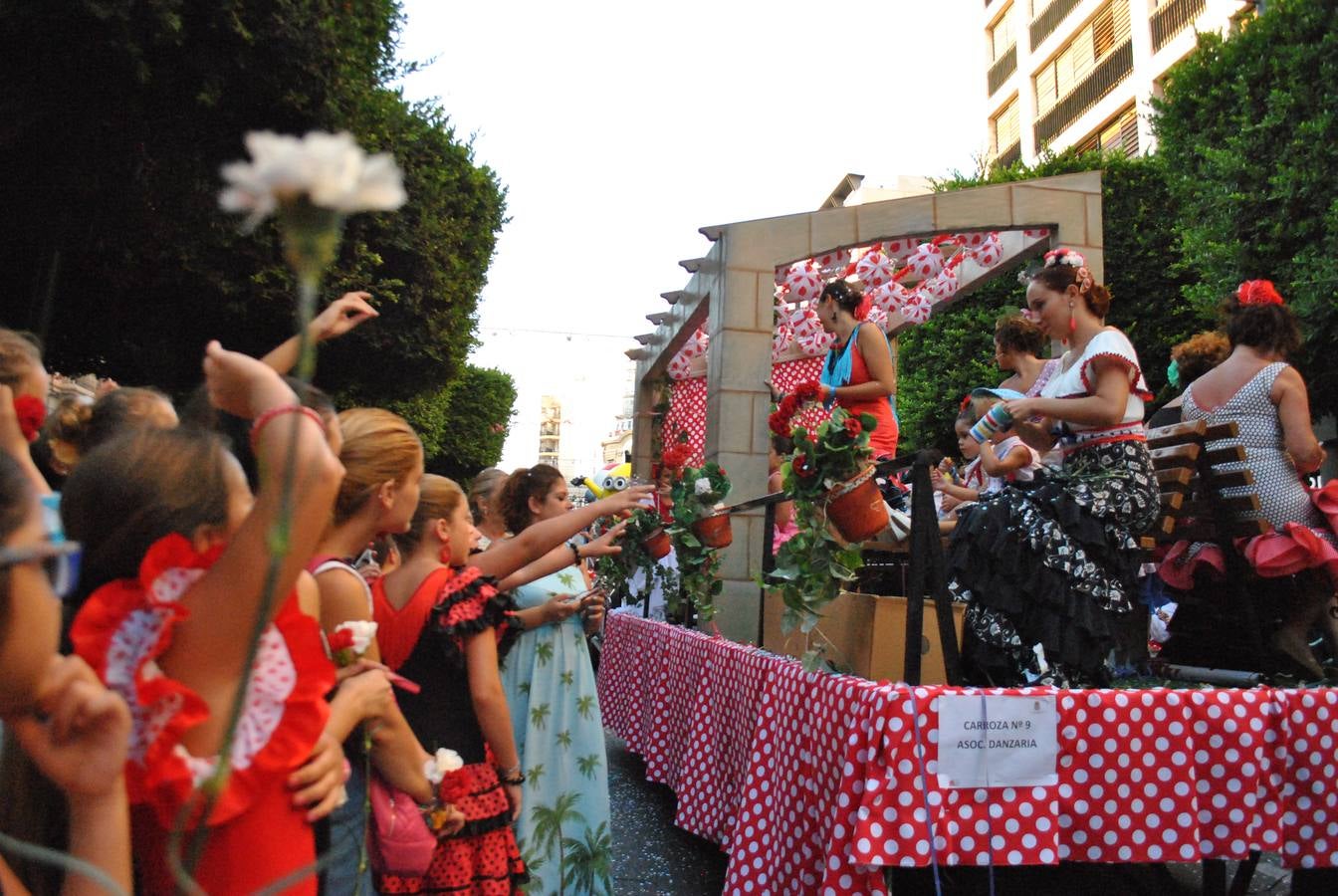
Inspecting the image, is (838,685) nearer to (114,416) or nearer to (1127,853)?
(1127,853)

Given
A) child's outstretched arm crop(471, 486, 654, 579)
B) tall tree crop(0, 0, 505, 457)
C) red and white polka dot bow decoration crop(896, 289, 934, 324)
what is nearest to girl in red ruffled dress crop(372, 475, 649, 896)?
child's outstretched arm crop(471, 486, 654, 579)

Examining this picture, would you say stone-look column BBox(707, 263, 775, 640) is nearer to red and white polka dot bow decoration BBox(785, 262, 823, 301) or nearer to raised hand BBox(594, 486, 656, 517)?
red and white polka dot bow decoration BBox(785, 262, 823, 301)

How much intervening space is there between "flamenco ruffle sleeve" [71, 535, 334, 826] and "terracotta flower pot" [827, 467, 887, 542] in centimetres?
194

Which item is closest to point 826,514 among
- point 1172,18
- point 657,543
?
point 657,543

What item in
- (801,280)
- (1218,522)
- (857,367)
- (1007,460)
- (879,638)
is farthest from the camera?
(801,280)

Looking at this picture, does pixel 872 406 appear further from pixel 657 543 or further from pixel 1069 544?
pixel 1069 544

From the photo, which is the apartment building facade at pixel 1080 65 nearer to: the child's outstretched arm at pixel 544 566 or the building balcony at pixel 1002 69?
the building balcony at pixel 1002 69

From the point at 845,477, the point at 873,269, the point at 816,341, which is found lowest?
the point at 845,477

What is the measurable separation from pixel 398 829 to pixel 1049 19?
117ft

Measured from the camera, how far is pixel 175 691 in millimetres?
1107

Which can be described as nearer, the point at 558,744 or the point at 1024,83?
the point at 558,744

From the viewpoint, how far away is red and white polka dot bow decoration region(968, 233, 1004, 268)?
7.17 meters

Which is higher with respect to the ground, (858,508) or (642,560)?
(858,508)

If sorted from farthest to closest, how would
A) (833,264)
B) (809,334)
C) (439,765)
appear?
(809,334) → (833,264) → (439,765)
